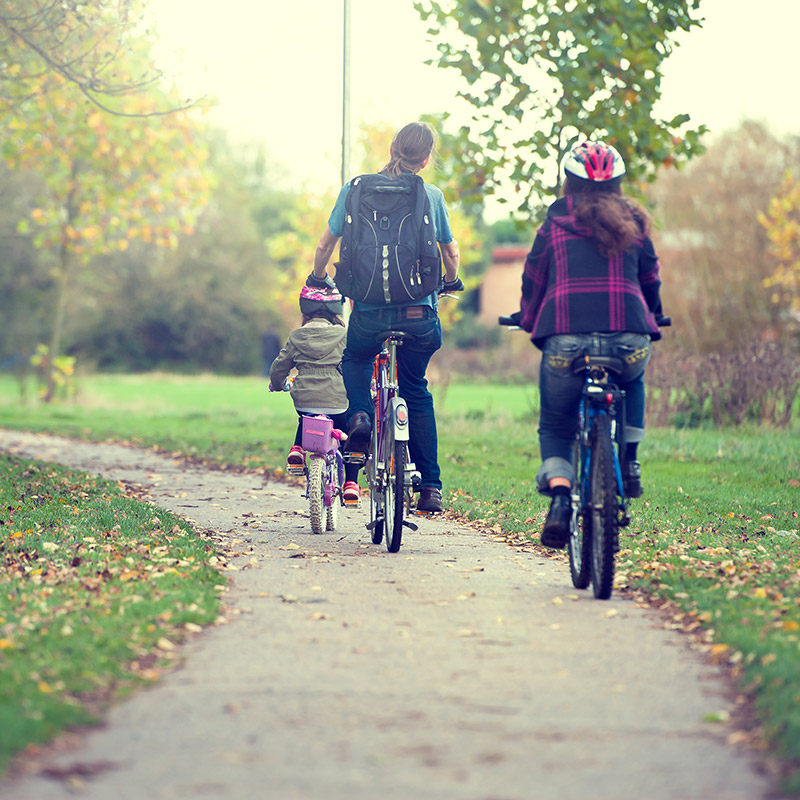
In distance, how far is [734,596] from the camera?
5121 millimetres

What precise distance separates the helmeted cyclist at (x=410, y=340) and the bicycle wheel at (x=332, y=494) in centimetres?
53

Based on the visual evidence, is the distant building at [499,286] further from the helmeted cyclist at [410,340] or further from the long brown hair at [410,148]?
the long brown hair at [410,148]

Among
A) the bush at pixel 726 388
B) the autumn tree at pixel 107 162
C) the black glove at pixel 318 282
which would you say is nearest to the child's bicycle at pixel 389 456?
the black glove at pixel 318 282

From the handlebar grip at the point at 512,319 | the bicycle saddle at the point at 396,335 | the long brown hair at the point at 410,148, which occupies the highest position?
the long brown hair at the point at 410,148

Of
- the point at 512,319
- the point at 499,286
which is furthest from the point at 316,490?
the point at 499,286

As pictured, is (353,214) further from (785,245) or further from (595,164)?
(785,245)

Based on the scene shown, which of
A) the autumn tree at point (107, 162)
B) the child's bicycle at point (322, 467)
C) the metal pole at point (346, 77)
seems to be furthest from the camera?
the autumn tree at point (107, 162)

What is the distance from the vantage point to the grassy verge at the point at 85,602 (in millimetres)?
3555

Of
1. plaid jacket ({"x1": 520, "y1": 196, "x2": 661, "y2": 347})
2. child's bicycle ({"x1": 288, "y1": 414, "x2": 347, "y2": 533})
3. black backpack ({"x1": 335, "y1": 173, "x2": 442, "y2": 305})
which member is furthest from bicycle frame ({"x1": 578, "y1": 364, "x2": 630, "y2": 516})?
child's bicycle ({"x1": 288, "y1": 414, "x2": 347, "y2": 533})

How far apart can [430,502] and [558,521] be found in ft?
4.29

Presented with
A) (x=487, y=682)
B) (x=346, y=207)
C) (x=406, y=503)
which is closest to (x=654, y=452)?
(x=406, y=503)

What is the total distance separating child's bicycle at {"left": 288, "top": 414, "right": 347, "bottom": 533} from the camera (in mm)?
7102

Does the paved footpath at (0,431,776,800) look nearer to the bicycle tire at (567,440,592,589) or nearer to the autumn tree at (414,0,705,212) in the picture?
the bicycle tire at (567,440,592,589)

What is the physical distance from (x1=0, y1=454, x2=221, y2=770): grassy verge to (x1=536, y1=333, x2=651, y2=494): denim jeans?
1.72m
